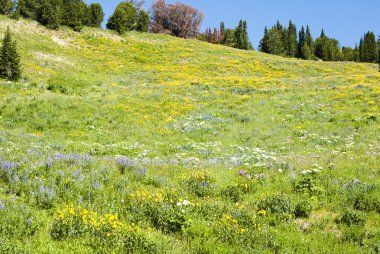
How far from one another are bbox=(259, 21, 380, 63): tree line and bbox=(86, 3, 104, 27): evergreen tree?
2361 inches

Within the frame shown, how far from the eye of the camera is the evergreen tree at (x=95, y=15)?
71675 millimetres

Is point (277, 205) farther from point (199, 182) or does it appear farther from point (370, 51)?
point (370, 51)

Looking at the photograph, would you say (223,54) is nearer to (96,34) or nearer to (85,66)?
(96,34)

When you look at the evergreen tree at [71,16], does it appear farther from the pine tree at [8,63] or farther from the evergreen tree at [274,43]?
the evergreen tree at [274,43]

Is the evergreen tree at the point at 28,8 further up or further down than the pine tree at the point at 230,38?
further down

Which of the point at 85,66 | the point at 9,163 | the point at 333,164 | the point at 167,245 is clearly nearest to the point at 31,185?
the point at 9,163

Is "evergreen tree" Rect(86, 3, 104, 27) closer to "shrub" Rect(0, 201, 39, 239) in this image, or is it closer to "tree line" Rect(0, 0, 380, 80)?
"tree line" Rect(0, 0, 380, 80)

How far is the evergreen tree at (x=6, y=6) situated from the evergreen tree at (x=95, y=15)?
17.1m

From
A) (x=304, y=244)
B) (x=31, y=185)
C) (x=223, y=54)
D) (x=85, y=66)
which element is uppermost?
(x=223, y=54)

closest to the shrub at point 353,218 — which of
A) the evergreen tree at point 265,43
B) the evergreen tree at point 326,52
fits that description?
the evergreen tree at point 265,43

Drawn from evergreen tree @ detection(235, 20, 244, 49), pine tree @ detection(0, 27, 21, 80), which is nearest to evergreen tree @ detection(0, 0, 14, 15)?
pine tree @ detection(0, 27, 21, 80)

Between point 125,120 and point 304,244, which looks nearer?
point 304,244

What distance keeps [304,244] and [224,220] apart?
1.40 metres

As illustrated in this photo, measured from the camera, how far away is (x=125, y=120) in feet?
68.0
